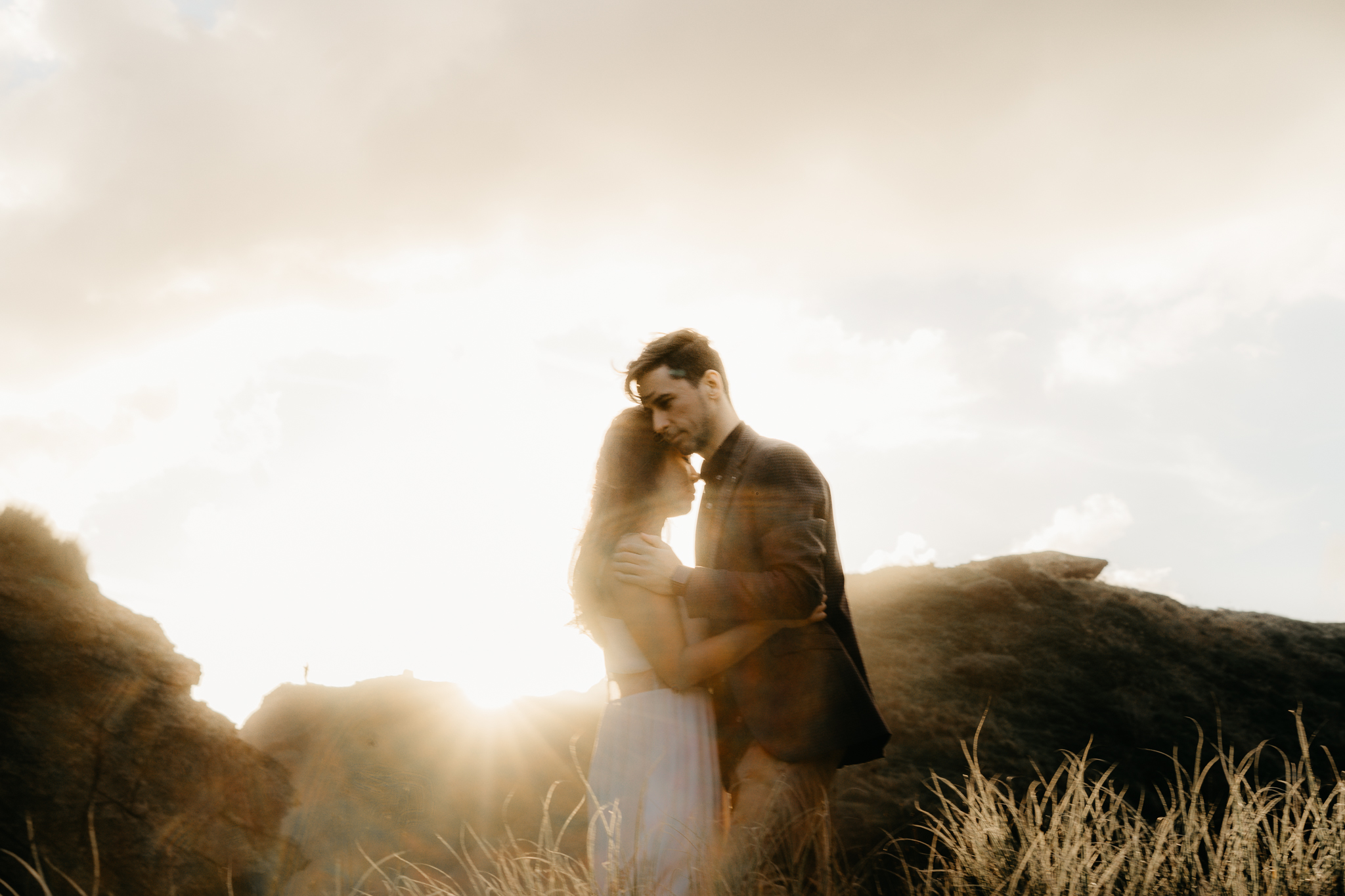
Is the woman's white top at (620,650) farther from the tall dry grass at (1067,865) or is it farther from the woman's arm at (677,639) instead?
the tall dry grass at (1067,865)

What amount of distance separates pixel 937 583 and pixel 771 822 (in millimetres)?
4305

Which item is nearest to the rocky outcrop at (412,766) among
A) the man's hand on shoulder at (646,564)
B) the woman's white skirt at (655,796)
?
the woman's white skirt at (655,796)

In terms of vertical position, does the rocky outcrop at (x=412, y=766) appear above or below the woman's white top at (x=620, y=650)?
below

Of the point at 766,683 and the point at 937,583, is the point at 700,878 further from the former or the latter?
the point at 937,583

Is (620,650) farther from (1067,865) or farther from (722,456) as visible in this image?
(1067,865)

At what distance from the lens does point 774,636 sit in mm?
2609

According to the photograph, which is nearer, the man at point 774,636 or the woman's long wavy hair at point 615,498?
the man at point 774,636

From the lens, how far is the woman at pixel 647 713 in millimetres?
2400

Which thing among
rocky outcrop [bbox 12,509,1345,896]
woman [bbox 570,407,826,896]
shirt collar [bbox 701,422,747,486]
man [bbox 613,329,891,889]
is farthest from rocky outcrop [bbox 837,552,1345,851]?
shirt collar [bbox 701,422,747,486]

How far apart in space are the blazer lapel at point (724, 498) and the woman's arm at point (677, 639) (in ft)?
0.81

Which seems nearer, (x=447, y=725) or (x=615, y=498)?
(x=615, y=498)

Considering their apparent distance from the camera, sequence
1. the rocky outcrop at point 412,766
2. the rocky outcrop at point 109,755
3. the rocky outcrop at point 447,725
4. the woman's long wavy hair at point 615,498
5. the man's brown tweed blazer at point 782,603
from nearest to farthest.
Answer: the man's brown tweed blazer at point 782,603, the woman's long wavy hair at point 615,498, the rocky outcrop at point 109,755, the rocky outcrop at point 447,725, the rocky outcrop at point 412,766

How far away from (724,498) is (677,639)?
→ 1.80 ft

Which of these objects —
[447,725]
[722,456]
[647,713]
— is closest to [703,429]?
[722,456]
